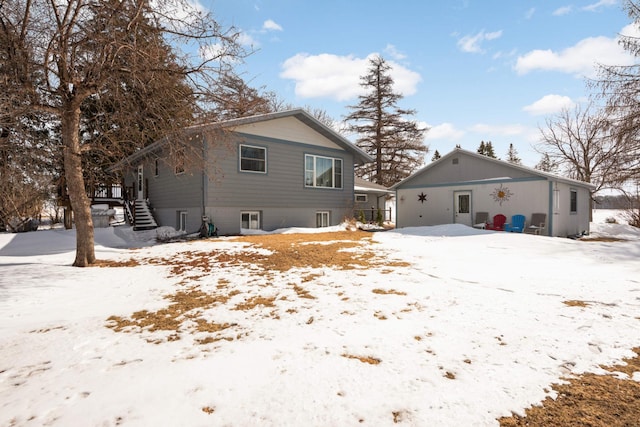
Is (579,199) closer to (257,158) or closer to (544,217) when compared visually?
(544,217)

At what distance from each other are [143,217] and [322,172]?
381 inches

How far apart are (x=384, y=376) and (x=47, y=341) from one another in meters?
3.34

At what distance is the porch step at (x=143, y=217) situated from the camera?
16.2 meters

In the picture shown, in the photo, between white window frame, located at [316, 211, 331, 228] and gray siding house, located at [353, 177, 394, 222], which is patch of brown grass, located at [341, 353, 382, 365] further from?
gray siding house, located at [353, 177, 394, 222]

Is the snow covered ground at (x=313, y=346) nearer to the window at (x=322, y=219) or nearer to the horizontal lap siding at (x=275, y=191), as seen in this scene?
the horizontal lap siding at (x=275, y=191)

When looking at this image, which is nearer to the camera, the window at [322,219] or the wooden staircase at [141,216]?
the wooden staircase at [141,216]

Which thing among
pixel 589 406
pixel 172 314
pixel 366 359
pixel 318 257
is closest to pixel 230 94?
pixel 318 257

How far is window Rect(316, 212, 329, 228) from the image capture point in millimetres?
16536

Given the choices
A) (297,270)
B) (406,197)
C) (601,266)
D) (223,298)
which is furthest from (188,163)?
(406,197)

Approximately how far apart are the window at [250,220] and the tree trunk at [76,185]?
705 cm

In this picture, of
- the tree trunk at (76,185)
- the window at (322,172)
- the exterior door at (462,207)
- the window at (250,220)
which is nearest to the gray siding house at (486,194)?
the exterior door at (462,207)

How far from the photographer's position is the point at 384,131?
108ft

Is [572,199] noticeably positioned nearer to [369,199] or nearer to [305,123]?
[369,199]

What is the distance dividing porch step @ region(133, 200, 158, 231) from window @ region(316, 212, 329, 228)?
838 centimetres
